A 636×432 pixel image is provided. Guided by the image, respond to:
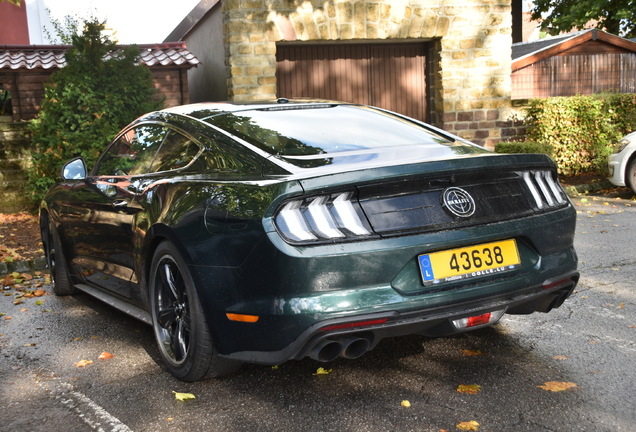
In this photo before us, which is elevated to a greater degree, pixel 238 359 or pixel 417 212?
pixel 417 212

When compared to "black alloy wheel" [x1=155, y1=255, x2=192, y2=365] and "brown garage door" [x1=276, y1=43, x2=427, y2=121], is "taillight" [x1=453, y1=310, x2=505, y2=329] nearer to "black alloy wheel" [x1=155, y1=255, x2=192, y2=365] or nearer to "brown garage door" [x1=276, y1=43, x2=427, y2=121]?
"black alloy wheel" [x1=155, y1=255, x2=192, y2=365]

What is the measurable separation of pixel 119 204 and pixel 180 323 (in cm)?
100

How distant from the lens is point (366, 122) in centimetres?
399

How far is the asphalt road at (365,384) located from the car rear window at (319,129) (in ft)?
3.97

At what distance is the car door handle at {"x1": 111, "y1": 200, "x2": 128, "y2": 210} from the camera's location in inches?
155

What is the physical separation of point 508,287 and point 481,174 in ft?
1.79

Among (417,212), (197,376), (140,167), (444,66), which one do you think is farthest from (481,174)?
(444,66)

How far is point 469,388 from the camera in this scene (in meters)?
3.14

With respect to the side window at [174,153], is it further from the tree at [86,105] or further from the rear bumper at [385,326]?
the tree at [86,105]

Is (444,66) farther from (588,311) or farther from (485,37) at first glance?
(588,311)

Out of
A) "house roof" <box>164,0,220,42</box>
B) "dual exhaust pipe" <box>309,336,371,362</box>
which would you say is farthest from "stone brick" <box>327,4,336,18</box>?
"dual exhaust pipe" <box>309,336,371,362</box>

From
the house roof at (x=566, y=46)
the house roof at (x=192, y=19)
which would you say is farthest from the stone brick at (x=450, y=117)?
the house roof at (x=192, y=19)

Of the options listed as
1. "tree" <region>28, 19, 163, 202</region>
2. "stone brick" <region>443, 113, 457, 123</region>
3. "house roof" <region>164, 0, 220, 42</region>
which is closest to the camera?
"tree" <region>28, 19, 163, 202</region>

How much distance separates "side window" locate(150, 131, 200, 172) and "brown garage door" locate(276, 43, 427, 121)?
8.28 m
